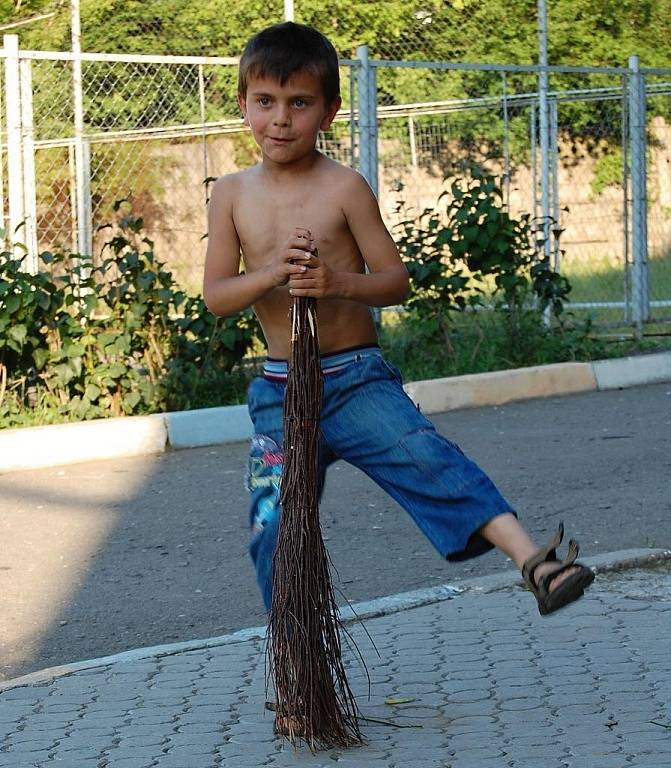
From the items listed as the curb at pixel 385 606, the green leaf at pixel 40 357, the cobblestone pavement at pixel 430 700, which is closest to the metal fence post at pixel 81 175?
the green leaf at pixel 40 357

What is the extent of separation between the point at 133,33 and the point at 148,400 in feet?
50.4

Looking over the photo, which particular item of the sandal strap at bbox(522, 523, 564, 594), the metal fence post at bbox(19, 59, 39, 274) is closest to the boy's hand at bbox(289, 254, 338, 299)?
the sandal strap at bbox(522, 523, 564, 594)

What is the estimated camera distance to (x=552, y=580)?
3424 mm

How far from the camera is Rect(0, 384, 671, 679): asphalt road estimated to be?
5297mm

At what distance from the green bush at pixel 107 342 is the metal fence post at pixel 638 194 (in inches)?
185

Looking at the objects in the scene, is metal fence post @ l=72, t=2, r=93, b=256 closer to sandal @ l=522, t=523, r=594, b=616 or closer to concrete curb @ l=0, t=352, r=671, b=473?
concrete curb @ l=0, t=352, r=671, b=473

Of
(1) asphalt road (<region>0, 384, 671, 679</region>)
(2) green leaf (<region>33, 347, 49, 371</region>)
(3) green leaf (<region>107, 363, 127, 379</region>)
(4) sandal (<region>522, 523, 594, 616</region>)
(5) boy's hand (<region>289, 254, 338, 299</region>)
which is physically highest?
(5) boy's hand (<region>289, 254, 338, 299</region>)

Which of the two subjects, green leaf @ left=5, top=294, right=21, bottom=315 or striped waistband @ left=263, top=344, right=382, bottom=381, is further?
green leaf @ left=5, top=294, right=21, bottom=315

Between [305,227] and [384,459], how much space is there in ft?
2.01

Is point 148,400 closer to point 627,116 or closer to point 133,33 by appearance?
point 627,116

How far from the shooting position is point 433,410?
998 centimetres

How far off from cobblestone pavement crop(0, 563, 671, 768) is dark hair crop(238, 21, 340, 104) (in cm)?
162

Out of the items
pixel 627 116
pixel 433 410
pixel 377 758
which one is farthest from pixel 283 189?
A: pixel 627 116

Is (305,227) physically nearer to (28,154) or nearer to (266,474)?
(266,474)
